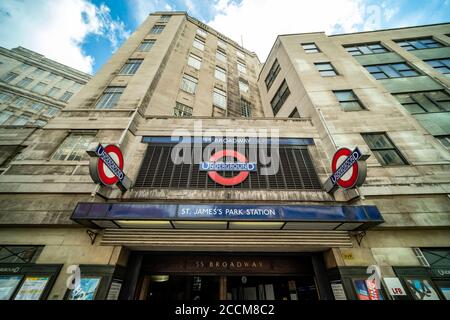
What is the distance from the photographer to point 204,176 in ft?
28.7

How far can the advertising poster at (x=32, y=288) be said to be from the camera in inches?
220

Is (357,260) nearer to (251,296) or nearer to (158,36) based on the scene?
(251,296)

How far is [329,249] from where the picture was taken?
6918 millimetres

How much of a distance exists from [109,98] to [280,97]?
47.2ft

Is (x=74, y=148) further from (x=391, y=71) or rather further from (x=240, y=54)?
(x=240, y=54)

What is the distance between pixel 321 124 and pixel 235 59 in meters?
18.8

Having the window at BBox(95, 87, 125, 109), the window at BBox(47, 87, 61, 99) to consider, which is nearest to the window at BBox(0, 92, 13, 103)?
the window at BBox(47, 87, 61, 99)

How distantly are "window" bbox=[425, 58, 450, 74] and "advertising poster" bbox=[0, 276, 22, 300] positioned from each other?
2825cm

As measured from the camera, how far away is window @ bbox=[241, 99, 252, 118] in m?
18.1

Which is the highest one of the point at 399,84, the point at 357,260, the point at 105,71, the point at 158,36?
Answer: the point at 158,36

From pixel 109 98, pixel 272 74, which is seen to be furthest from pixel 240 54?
pixel 109 98

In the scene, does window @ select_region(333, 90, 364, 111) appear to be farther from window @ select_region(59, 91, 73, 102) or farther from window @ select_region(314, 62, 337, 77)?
window @ select_region(59, 91, 73, 102)

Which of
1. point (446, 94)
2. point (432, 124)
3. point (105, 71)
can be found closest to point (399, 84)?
point (446, 94)

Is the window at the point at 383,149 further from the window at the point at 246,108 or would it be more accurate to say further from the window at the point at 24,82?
the window at the point at 24,82
